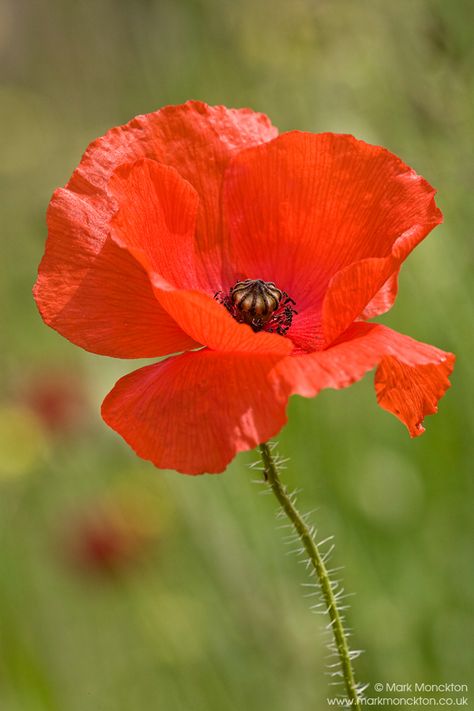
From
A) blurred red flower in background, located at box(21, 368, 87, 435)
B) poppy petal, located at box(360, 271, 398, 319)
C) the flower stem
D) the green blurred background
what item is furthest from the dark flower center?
blurred red flower in background, located at box(21, 368, 87, 435)

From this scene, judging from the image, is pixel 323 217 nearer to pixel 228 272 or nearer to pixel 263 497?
pixel 228 272

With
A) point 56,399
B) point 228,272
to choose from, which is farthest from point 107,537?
point 228,272

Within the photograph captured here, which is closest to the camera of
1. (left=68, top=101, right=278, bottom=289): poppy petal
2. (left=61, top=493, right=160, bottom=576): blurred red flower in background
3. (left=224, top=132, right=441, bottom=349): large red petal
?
(left=224, top=132, right=441, bottom=349): large red petal

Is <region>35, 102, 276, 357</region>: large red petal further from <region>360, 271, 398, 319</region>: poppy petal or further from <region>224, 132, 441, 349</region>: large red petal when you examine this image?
<region>360, 271, 398, 319</region>: poppy petal

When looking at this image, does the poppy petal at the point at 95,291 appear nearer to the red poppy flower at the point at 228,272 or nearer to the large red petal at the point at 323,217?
the red poppy flower at the point at 228,272

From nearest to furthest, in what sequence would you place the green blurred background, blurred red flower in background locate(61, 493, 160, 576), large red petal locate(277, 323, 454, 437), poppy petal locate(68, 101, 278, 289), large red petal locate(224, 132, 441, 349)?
1. large red petal locate(277, 323, 454, 437)
2. large red petal locate(224, 132, 441, 349)
3. poppy petal locate(68, 101, 278, 289)
4. the green blurred background
5. blurred red flower in background locate(61, 493, 160, 576)

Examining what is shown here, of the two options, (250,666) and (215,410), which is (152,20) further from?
(215,410)

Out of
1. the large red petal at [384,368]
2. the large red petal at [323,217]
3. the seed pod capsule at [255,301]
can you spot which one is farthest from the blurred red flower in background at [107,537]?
the large red petal at [384,368]

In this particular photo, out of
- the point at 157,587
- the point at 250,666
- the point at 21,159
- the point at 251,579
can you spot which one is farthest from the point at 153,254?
the point at 21,159
